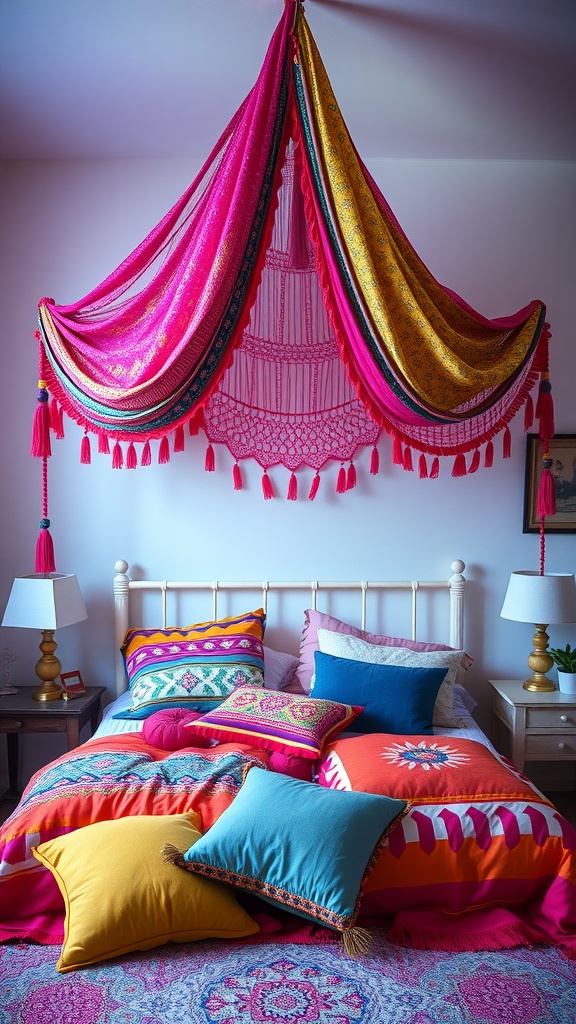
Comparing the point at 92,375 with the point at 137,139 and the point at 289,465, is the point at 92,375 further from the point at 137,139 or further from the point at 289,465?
the point at 137,139

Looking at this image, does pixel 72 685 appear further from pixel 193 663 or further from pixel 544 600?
pixel 544 600

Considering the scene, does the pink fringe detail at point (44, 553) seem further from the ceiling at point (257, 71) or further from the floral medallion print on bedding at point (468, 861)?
the ceiling at point (257, 71)

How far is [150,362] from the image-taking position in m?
2.26

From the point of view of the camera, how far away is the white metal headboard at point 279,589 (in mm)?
3326

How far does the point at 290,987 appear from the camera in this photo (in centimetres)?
147

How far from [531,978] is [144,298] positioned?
204 centimetres

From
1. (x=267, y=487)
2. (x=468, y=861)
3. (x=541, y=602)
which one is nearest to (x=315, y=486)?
(x=267, y=487)

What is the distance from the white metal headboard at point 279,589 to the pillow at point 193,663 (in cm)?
12

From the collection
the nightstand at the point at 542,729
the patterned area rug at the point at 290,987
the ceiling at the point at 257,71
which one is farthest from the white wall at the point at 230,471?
the patterned area rug at the point at 290,987

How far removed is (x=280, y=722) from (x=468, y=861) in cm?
74

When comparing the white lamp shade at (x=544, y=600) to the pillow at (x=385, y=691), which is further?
the white lamp shade at (x=544, y=600)

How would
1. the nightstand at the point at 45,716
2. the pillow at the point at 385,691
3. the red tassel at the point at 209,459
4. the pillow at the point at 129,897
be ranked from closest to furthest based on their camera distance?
the pillow at the point at 129,897 < the pillow at the point at 385,691 < the nightstand at the point at 45,716 < the red tassel at the point at 209,459

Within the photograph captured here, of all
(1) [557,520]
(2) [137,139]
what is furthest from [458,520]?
(2) [137,139]

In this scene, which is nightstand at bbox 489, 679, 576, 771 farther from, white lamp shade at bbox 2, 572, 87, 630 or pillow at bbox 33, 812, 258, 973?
white lamp shade at bbox 2, 572, 87, 630
